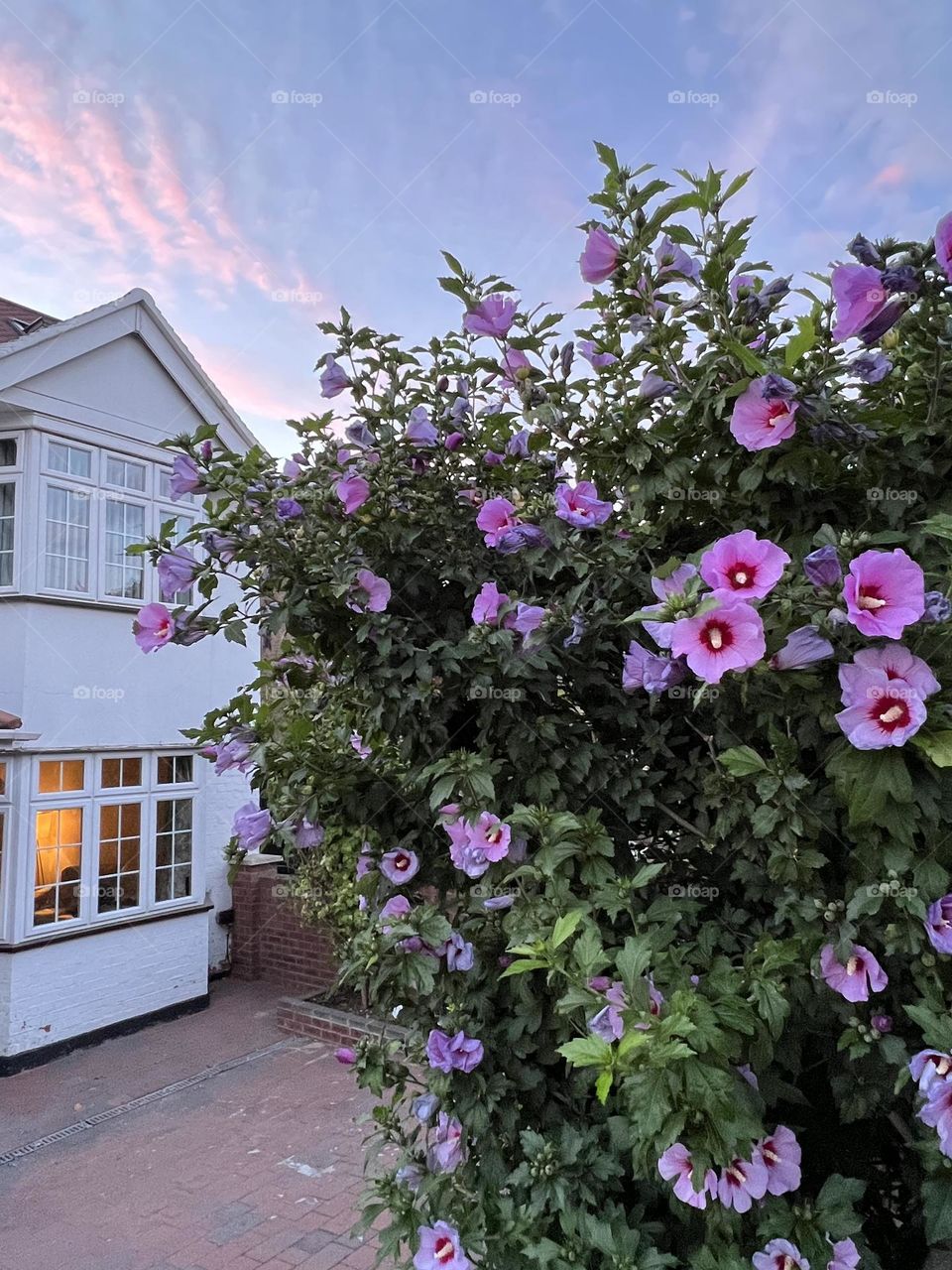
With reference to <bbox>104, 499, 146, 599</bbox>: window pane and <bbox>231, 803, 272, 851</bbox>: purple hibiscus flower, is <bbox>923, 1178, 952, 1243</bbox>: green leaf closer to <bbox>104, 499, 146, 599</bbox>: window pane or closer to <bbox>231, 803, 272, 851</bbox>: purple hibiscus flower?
<bbox>231, 803, 272, 851</bbox>: purple hibiscus flower

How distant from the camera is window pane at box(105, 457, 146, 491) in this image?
8.54 m

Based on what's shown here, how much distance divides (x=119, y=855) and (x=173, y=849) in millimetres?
667

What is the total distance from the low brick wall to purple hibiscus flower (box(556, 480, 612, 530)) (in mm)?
6721

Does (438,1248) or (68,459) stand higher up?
(68,459)

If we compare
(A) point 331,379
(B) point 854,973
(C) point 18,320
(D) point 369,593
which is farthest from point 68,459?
(B) point 854,973

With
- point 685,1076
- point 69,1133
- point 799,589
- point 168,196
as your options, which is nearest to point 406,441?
point 799,589

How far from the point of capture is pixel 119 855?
27.9ft

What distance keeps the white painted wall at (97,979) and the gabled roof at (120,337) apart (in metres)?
5.04

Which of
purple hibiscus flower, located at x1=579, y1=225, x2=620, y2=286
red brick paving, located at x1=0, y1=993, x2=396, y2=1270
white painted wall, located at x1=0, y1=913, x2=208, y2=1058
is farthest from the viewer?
white painted wall, located at x1=0, y1=913, x2=208, y2=1058

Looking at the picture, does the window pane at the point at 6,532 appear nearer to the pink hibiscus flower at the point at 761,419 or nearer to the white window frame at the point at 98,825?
the white window frame at the point at 98,825

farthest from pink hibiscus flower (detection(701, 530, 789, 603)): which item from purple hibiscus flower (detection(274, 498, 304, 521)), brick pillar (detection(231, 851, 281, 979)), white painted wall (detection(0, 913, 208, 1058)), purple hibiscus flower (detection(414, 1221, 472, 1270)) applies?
brick pillar (detection(231, 851, 281, 979))

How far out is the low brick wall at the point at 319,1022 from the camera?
24.8 ft

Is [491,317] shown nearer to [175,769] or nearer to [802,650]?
[802,650]

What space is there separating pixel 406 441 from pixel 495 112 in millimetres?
2473
